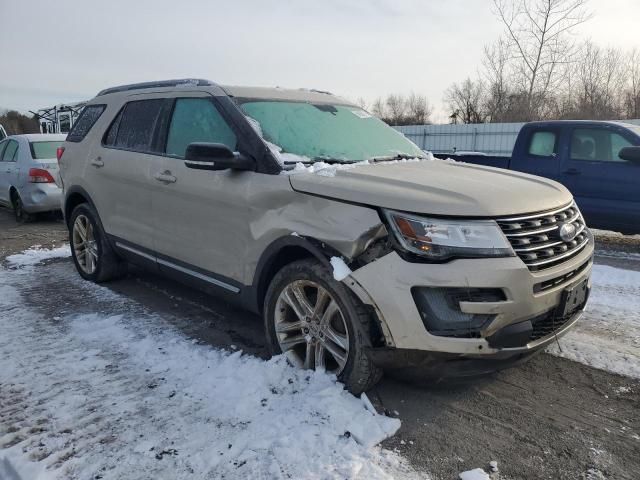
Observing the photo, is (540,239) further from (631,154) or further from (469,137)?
(469,137)

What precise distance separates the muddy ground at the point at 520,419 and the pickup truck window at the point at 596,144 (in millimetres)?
4811

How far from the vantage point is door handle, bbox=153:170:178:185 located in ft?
13.3

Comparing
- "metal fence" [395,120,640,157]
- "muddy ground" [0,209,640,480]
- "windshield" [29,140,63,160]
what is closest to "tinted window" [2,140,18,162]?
"windshield" [29,140,63,160]

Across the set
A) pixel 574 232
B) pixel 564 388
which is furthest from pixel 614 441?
pixel 574 232

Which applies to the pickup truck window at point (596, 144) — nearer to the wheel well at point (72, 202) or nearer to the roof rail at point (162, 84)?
the roof rail at point (162, 84)

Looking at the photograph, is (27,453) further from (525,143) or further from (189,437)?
(525,143)

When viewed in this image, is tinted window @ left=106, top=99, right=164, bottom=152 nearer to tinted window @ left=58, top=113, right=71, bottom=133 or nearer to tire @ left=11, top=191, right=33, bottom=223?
tire @ left=11, top=191, right=33, bottom=223

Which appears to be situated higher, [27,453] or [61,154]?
[61,154]

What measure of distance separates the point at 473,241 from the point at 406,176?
717 millimetres

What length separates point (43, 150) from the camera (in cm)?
969

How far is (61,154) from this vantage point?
18.9 ft

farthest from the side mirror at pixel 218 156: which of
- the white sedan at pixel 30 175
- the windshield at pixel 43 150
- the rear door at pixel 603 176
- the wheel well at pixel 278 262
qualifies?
the windshield at pixel 43 150

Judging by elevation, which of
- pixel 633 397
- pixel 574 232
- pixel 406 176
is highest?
pixel 406 176

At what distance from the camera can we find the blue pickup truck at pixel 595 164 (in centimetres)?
708
